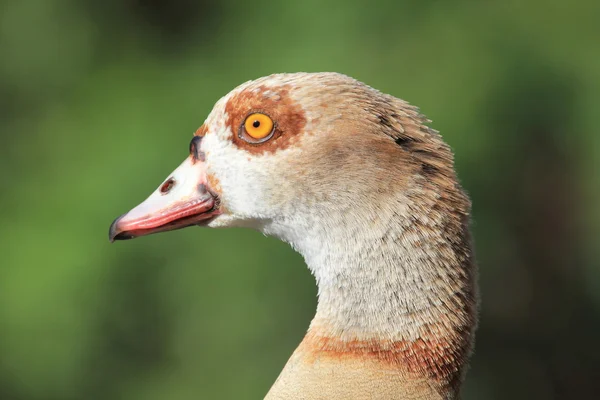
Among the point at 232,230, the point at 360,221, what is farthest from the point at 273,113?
the point at 232,230

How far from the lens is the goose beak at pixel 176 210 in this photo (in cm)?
182

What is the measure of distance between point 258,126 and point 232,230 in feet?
6.62

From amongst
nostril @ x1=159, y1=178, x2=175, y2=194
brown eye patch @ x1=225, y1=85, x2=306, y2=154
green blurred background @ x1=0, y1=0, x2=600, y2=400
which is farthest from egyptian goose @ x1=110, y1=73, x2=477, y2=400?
green blurred background @ x1=0, y1=0, x2=600, y2=400

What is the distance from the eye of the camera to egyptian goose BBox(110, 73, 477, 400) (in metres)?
1.62

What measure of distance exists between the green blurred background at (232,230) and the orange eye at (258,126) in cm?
192

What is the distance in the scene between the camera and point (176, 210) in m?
1.83

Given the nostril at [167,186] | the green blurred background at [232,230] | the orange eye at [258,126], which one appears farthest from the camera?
the green blurred background at [232,230]

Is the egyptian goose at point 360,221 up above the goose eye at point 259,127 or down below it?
below

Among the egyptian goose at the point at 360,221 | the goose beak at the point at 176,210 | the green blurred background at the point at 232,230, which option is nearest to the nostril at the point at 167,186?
the goose beak at the point at 176,210

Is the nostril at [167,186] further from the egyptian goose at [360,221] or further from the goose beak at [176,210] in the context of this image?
the egyptian goose at [360,221]

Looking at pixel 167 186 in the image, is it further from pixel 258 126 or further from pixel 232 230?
pixel 232 230

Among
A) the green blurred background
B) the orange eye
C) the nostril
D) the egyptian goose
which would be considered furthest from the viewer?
the green blurred background

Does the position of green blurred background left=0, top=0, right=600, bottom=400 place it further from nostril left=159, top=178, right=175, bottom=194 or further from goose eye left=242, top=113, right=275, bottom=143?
goose eye left=242, top=113, right=275, bottom=143

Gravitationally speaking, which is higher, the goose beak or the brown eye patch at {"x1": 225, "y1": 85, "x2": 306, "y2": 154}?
the brown eye patch at {"x1": 225, "y1": 85, "x2": 306, "y2": 154}
